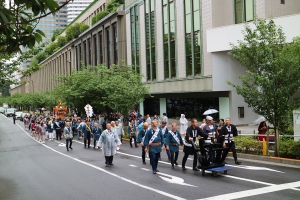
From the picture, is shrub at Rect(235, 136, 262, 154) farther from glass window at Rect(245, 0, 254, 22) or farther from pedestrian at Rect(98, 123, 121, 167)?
glass window at Rect(245, 0, 254, 22)

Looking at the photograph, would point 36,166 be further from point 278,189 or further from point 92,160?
point 278,189

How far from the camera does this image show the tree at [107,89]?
3085 centimetres

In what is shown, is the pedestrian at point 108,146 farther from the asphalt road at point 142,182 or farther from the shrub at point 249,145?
the shrub at point 249,145

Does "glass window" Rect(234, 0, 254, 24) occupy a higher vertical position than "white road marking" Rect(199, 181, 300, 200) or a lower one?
higher

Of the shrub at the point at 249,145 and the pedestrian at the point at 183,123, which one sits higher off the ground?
the pedestrian at the point at 183,123

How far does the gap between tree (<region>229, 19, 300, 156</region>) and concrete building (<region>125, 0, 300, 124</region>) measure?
11.2m

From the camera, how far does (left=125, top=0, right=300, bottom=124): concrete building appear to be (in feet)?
97.3

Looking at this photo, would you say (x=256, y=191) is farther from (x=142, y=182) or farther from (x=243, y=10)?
(x=243, y=10)

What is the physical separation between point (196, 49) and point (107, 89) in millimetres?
8857

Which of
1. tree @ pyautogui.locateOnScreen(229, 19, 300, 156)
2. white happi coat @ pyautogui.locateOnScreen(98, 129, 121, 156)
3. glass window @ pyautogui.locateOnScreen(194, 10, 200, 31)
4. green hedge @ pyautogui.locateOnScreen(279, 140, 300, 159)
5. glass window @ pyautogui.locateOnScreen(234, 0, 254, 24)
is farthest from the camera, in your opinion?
glass window @ pyautogui.locateOnScreen(194, 10, 200, 31)

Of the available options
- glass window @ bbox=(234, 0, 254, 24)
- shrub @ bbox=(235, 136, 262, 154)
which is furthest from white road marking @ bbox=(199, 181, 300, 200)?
glass window @ bbox=(234, 0, 254, 24)

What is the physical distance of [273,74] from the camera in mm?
14883

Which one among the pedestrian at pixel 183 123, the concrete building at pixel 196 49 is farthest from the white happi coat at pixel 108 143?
the concrete building at pixel 196 49

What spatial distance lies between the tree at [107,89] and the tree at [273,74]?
16.1 m
